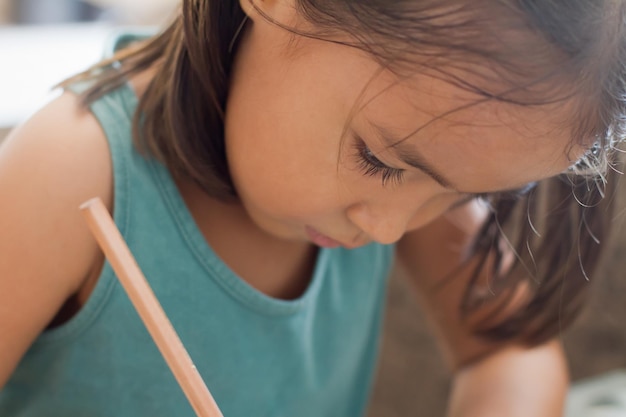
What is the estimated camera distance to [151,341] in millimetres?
483

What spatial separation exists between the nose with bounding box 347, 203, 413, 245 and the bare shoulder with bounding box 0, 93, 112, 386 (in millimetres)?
150

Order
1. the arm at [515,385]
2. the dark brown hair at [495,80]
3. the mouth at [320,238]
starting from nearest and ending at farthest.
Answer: the dark brown hair at [495,80]
the mouth at [320,238]
the arm at [515,385]

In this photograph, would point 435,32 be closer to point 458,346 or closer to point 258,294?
point 258,294

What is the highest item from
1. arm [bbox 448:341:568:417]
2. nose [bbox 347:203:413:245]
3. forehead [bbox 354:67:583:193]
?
forehead [bbox 354:67:583:193]

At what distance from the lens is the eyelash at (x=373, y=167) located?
0.39m

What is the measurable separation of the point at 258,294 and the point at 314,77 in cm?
19

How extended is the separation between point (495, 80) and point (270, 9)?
0.39 feet

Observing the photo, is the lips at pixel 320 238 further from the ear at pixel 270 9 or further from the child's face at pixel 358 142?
the ear at pixel 270 9

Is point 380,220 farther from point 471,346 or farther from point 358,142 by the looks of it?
point 471,346

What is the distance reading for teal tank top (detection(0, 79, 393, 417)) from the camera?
18.4 inches

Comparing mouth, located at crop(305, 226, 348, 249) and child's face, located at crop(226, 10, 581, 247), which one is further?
mouth, located at crop(305, 226, 348, 249)

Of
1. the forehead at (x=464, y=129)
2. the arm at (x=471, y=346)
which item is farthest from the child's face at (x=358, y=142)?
the arm at (x=471, y=346)

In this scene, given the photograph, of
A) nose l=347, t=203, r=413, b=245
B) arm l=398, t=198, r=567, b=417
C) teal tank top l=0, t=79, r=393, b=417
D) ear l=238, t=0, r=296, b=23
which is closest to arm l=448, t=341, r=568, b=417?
arm l=398, t=198, r=567, b=417

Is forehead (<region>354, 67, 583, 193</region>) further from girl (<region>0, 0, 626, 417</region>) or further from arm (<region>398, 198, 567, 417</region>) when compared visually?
arm (<region>398, 198, 567, 417</region>)
